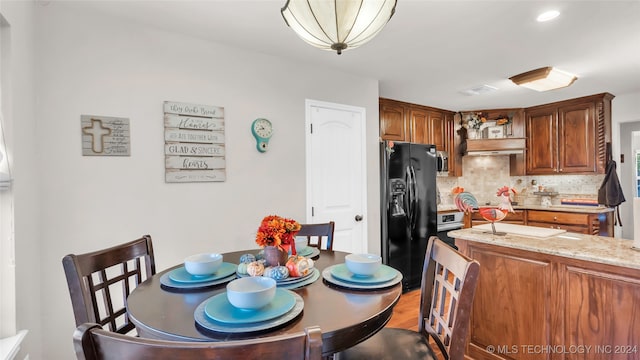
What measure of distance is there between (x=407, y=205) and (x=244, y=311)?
2.90m

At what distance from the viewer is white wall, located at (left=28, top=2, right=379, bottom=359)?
6.22 feet

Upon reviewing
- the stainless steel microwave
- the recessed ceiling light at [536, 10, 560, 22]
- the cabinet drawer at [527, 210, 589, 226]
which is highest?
the recessed ceiling light at [536, 10, 560, 22]

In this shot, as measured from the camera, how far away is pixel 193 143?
7.70 ft

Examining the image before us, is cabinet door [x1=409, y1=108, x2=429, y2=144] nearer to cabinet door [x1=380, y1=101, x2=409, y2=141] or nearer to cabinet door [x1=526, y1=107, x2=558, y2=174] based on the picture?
cabinet door [x1=380, y1=101, x2=409, y2=141]

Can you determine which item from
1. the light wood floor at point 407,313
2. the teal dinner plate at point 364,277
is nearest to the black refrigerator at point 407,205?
the light wood floor at point 407,313

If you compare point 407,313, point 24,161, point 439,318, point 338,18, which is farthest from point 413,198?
point 24,161

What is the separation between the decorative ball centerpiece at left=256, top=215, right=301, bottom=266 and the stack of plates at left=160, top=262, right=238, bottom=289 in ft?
0.66

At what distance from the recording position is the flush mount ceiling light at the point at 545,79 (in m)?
3.05

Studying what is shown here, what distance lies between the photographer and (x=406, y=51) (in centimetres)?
263

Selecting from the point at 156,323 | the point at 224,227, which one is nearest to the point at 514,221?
the point at 224,227

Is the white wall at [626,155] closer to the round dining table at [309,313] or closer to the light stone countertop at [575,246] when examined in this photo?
the light stone countertop at [575,246]

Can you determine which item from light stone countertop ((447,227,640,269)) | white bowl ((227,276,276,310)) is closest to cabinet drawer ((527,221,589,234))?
light stone countertop ((447,227,640,269))

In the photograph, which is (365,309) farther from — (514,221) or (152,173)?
(514,221)

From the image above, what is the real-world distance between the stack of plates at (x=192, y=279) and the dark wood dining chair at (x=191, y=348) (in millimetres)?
719
